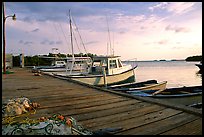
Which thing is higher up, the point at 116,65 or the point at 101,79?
the point at 116,65

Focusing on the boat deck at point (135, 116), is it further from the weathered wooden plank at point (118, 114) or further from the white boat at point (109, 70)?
the white boat at point (109, 70)

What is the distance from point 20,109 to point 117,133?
1984 millimetres

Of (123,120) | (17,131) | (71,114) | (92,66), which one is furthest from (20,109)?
(92,66)

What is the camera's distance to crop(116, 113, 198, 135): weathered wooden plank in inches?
98.9

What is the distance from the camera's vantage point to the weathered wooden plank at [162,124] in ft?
8.24

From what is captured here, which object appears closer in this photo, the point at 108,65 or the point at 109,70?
the point at 109,70

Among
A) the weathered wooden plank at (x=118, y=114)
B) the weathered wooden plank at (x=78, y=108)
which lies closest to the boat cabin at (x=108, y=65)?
the weathered wooden plank at (x=78, y=108)

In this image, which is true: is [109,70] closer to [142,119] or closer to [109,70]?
[109,70]

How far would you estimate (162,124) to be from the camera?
280 cm

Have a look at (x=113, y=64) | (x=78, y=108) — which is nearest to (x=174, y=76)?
(x=113, y=64)

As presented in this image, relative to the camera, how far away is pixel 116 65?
15938 mm

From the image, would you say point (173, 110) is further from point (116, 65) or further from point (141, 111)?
point (116, 65)

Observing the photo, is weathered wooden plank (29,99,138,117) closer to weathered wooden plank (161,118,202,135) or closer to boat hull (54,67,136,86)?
weathered wooden plank (161,118,202,135)

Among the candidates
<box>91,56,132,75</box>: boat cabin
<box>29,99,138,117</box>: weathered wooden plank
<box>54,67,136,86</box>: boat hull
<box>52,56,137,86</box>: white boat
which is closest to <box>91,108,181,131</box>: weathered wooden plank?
<box>29,99,138,117</box>: weathered wooden plank
